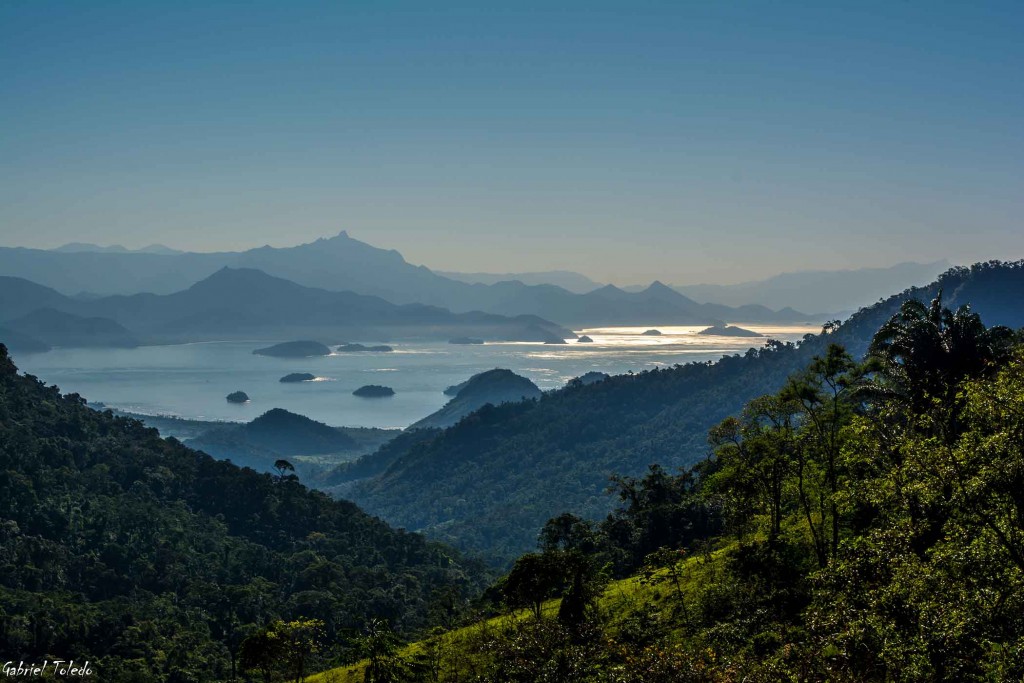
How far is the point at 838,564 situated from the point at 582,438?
118m

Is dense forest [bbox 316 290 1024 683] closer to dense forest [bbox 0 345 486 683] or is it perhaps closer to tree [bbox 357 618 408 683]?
tree [bbox 357 618 408 683]

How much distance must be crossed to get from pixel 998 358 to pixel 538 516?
8602 centimetres

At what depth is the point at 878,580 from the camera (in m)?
12.8

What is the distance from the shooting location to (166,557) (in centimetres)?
5334

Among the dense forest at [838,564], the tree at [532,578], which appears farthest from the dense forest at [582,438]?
the tree at [532,578]

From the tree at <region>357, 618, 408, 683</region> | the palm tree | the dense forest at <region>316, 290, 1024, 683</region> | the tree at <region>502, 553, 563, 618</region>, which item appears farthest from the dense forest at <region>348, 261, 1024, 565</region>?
the tree at <region>357, 618, 408, 683</region>

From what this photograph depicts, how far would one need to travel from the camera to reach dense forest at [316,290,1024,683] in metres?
11.3

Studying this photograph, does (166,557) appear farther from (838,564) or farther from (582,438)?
(582,438)

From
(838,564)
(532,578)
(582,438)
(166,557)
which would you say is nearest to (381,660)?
(532,578)

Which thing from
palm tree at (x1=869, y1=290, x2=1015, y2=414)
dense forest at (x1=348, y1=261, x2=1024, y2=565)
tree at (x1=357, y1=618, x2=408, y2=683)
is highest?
palm tree at (x1=869, y1=290, x2=1015, y2=414)

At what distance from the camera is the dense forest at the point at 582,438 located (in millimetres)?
112750

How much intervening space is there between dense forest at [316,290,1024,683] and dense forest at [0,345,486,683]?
421 inches

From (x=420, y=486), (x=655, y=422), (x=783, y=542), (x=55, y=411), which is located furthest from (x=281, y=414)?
(x=783, y=542)

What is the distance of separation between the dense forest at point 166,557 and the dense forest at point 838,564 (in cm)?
1068
